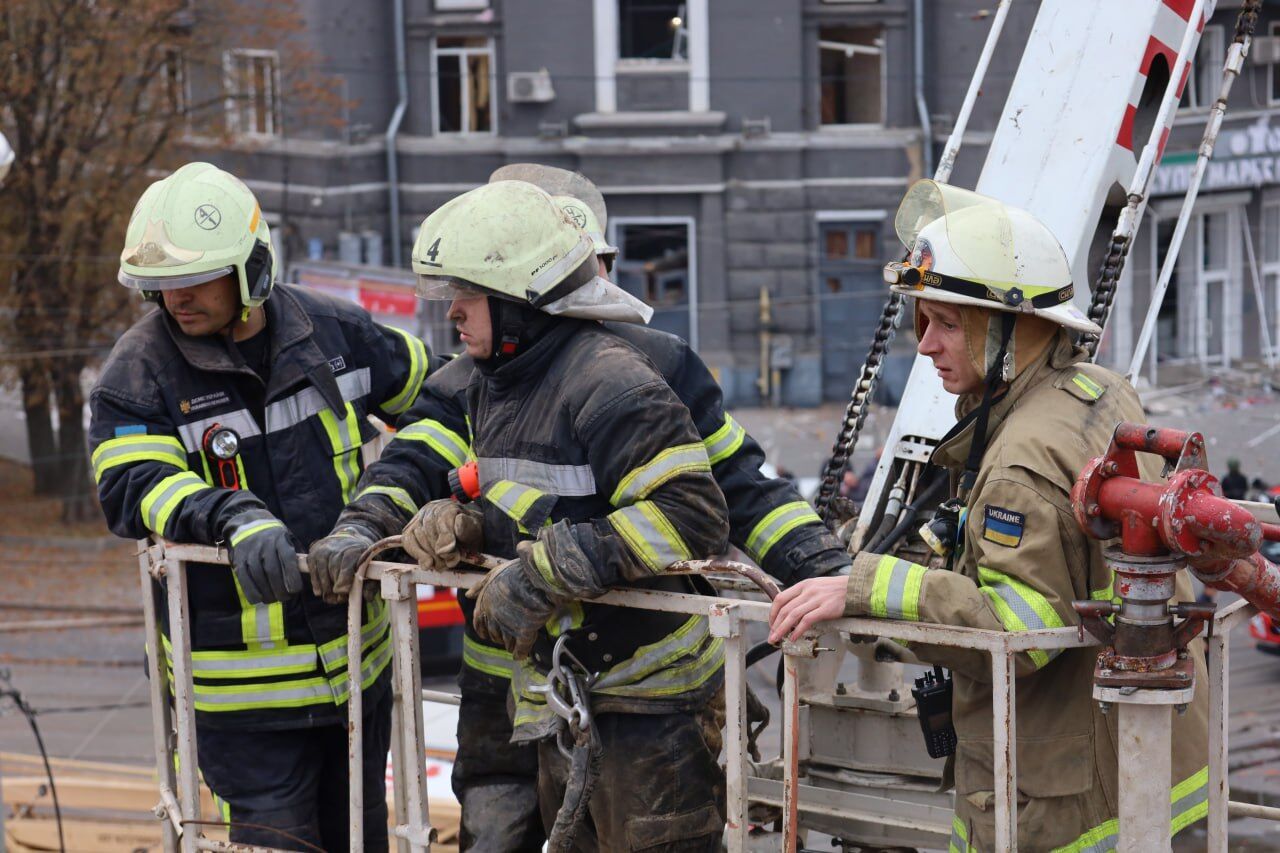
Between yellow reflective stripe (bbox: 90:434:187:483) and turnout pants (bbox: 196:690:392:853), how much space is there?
2.63 feet

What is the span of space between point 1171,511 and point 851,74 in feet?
70.3

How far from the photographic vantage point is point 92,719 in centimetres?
1313

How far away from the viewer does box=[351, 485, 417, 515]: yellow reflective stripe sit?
4238 millimetres

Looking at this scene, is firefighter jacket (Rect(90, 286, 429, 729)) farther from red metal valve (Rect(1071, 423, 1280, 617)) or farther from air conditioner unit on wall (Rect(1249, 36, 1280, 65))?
air conditioner unit on wall (Rect(1249, 36, 1280, 65))

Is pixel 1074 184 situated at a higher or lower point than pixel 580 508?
higher

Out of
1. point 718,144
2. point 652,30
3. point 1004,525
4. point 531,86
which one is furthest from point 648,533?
point 652,30

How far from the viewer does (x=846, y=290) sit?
23766 mm

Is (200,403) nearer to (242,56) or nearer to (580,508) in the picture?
(580,508)

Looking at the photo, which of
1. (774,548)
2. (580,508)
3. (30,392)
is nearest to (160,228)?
(580,508)

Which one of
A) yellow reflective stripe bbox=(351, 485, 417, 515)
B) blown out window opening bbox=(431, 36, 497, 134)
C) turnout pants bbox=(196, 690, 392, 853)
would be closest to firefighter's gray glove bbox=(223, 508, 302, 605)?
yellow reflective stripe bbox=(351, 485, 417, 515)

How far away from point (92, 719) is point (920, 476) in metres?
9.82

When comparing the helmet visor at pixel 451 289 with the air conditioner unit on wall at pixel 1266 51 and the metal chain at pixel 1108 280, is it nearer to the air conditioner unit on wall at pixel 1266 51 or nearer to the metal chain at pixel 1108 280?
the metal chain at pixel 1108 280

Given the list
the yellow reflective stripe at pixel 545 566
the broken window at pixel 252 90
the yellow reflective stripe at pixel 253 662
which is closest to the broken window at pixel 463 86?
the broken window at pixel 252 90

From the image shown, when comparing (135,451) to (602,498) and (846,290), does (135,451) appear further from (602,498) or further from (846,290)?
(846,290)
